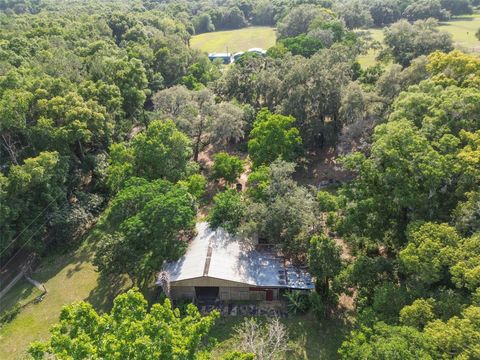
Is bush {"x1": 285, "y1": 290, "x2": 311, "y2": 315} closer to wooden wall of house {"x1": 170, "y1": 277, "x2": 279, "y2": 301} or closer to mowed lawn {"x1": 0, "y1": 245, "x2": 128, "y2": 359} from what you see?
wooden wall of house {"x1": 170, "y1": 277, "x2": 279, "y2": 301}

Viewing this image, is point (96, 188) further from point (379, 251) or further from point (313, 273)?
point (379, 251)

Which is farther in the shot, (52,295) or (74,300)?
(52,295)

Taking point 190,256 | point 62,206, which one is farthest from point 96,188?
point 190,256

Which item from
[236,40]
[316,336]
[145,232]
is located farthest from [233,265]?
[236,40]

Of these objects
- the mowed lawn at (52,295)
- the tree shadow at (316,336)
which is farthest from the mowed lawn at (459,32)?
the mowed lawn at (52,295)

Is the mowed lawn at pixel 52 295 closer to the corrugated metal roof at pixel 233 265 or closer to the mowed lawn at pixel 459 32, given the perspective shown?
the corrugated metal roof at pixel 233 265

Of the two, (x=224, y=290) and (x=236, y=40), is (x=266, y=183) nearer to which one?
(x=224, y=290)

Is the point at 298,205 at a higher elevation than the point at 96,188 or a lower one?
higher
